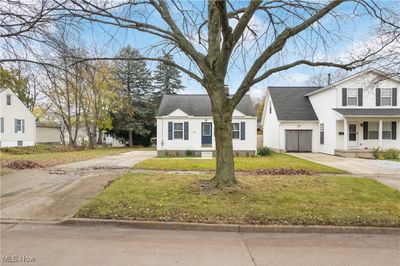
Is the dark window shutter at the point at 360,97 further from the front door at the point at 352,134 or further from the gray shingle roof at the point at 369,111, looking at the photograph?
the front door at the point at 352,134

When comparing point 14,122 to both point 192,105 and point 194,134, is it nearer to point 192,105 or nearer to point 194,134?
point 192,105

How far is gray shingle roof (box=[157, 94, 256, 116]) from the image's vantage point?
67.2ft

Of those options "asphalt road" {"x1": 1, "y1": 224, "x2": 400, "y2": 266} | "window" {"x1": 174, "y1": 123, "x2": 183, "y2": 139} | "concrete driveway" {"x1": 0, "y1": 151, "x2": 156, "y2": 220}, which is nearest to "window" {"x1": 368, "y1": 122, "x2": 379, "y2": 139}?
"window" {"x1": 174, "y1": 123, "x2": 183, "y2": 139}

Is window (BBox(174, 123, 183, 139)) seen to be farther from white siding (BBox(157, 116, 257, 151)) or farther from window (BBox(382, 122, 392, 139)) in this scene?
window (BBox(382, 122, 392, 139))

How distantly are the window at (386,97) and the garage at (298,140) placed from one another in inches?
230

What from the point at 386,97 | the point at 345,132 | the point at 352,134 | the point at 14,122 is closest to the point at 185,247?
the point at 345,132

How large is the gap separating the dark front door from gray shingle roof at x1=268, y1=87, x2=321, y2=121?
23.3ft

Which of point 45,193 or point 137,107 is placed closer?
point 45,193

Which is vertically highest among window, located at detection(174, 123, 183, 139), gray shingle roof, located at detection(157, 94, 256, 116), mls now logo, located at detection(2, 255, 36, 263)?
gray shingle roof, located at detection(157, 94, 256, 116)

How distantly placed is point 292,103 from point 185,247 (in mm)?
23296

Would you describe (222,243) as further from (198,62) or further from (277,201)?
(198,62)

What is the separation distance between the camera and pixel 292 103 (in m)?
25.3

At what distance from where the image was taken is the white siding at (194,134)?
19.9 meters

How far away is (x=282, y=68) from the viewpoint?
7148mm
